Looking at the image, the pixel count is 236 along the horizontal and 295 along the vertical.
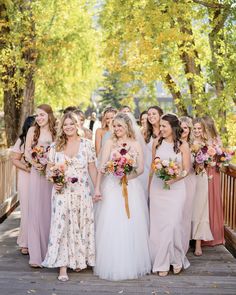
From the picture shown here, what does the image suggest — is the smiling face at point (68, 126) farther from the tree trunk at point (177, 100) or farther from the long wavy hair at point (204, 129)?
the tree trunk at point (177, 100)

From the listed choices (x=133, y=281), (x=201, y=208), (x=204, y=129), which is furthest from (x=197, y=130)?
(x=133, y=281)

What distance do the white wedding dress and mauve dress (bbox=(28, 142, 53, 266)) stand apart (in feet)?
2.65

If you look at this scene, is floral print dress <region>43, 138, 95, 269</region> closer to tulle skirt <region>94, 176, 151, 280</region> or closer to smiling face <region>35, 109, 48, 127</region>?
tulle skirt <region>94, 176, 151, 280</region>

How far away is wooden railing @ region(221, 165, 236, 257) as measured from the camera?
9.20 m

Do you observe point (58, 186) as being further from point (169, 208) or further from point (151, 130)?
point (151, 130)

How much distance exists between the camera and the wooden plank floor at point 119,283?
6.67 meters

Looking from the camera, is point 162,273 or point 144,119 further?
point 144,119

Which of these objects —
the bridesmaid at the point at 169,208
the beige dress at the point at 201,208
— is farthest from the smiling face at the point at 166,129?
the beige dress at the point at 201,208

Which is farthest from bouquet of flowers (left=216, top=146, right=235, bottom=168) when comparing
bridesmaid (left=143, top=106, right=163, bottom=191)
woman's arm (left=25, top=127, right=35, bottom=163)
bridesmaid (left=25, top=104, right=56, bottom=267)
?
woman's arm (left=25, top=127, right=35, bottom=163)

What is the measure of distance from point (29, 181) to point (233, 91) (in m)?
5.17

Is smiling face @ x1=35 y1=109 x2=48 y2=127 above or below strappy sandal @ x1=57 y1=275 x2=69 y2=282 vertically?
above

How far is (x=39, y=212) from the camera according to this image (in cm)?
790

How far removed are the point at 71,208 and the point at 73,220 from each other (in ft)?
0.48

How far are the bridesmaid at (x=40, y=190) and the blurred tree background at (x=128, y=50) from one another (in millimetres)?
4255
